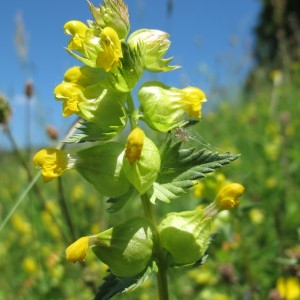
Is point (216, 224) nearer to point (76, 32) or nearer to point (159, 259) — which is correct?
point (159, 259)

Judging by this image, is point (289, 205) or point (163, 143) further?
point (289, 205)

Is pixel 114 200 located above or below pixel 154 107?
below

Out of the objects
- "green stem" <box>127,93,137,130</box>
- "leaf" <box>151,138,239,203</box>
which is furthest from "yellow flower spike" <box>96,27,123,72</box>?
"leaf" <box>151,138,239,203</box>

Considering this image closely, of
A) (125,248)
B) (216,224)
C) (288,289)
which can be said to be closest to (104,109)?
(125,248)

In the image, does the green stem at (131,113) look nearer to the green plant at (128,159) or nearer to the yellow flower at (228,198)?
the green plant at (128,159)

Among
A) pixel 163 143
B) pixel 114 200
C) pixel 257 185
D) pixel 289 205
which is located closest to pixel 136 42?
pixel 163 143

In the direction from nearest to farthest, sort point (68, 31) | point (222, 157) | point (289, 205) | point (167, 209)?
point (222, 157)
point (68, 31)
point (289, 205)
point (167, 209)

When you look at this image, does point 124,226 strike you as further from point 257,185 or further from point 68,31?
point 257,185

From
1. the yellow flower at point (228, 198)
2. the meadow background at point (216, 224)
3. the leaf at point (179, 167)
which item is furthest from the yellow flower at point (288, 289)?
the leaf at point (179, 167)
